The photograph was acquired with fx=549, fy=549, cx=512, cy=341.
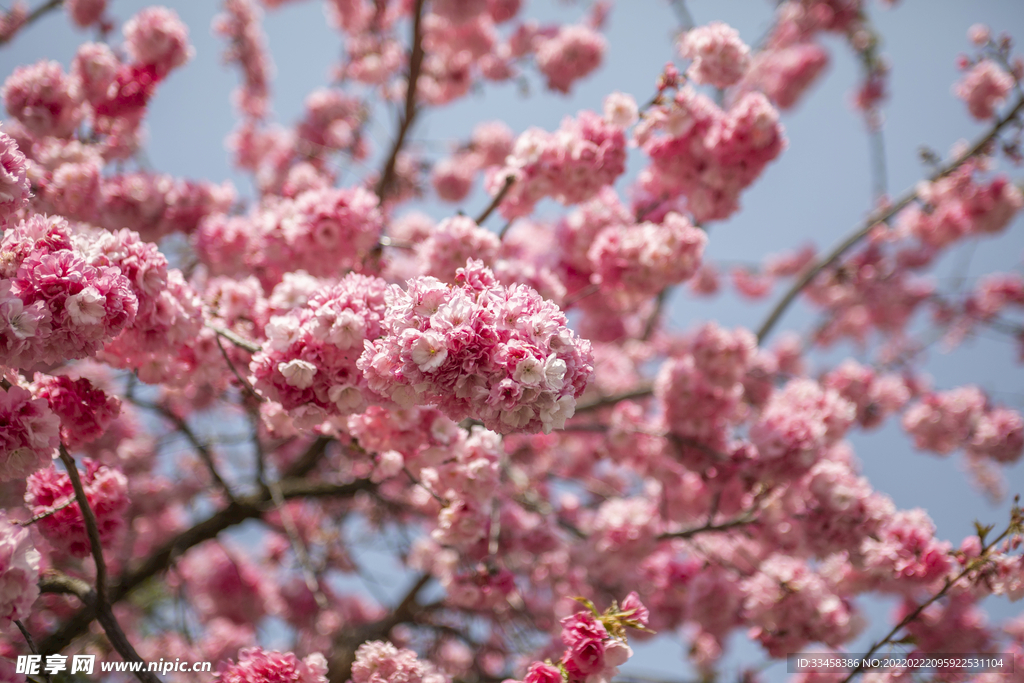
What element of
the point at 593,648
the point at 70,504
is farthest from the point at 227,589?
the point at 593,648

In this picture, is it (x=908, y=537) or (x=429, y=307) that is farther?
(x=908, y=537)

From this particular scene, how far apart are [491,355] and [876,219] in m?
4.88

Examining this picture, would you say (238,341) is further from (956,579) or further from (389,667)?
(956,579)

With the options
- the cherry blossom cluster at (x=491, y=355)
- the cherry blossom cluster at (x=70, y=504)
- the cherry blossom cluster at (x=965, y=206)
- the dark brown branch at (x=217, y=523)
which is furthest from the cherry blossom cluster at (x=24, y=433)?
the cherry blossom cluster at (x=965, y=206)

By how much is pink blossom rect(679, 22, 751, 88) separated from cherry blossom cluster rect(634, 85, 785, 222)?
127 mm

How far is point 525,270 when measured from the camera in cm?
308

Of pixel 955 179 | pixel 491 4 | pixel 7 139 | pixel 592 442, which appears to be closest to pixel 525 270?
pixel 7 139

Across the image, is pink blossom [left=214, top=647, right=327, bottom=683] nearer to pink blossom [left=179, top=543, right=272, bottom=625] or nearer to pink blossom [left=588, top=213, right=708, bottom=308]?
pink blossom [left=588, top=213, right=708, bottom=308]

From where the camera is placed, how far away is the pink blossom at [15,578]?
160 centimetres

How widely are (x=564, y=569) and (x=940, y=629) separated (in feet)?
8.72

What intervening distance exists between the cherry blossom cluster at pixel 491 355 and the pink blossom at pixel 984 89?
216 inches

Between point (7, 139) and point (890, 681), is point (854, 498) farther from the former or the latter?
point (7, 139)

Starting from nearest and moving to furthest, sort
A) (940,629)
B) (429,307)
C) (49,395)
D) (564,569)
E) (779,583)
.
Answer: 1. (429,307)
2. (49,395)
3. (779,583)
4. (940,629)
5. (564,569)

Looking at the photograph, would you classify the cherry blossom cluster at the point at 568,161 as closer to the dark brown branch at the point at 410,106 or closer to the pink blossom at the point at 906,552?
the dark brown branch at the point at 410,106
